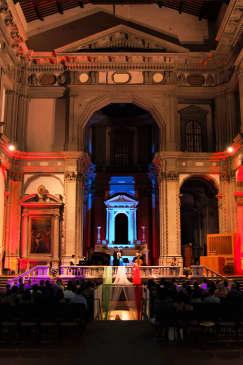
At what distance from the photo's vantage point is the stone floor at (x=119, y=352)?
896 cm

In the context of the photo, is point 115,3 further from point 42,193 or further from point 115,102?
point 42,193

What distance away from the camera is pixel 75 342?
1079cm

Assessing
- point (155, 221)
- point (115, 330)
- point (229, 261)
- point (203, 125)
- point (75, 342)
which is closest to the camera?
point (75, 342)

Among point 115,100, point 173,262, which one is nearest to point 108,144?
point 115,100

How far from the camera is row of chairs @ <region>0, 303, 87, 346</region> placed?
10.9 metres

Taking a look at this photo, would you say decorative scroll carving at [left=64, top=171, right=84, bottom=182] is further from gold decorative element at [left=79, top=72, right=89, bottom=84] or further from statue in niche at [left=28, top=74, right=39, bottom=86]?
statue in niche at [left=28, top=74, right=39, bottom=86]

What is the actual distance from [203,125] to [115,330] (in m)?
21.5

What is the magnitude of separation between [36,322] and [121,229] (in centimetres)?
2498

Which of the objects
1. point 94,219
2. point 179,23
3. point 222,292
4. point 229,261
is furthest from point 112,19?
point 222,292

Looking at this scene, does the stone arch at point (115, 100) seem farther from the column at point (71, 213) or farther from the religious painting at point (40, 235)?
the religious painting at point (40, 235)

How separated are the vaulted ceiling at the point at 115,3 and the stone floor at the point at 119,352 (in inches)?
995

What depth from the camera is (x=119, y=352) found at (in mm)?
9664

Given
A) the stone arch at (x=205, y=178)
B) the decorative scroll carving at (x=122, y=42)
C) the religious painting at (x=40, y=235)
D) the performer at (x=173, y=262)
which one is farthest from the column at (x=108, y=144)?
the performer at (x=173, y=262)

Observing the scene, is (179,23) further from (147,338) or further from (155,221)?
(147,338)
